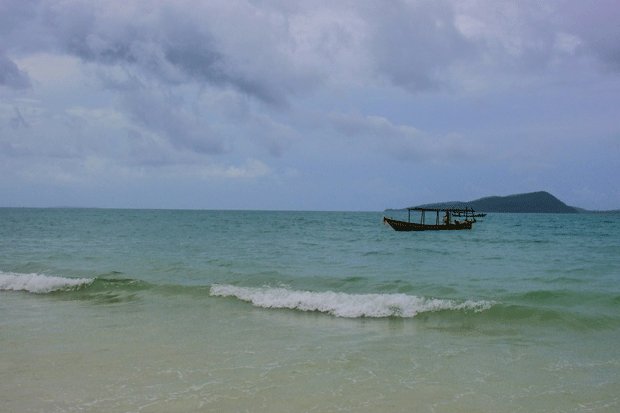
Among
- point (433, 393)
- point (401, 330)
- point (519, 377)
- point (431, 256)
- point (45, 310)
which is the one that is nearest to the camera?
point (433, 393)

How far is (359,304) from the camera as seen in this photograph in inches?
566

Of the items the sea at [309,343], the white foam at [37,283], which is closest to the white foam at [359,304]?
the sea at [309,343]

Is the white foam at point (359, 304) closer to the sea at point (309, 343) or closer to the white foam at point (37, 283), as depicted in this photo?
the sea at point (309, 343)

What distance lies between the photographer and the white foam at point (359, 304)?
14.0 metres

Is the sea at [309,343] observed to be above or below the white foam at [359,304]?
below

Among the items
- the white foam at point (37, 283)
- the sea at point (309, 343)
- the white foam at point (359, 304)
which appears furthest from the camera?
the white foam at point (37, 283)

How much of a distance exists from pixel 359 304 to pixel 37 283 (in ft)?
42.1

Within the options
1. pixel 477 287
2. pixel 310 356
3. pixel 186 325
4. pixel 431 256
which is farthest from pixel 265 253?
pixel 310 356

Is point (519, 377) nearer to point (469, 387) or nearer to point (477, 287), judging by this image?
point (469, 387)

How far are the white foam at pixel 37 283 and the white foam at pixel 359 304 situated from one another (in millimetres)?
7766

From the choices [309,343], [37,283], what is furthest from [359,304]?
[37,283]

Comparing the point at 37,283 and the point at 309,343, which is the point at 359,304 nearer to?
the point at 309,343

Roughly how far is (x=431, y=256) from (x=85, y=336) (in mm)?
23363

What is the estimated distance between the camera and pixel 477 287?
18.6 metres
